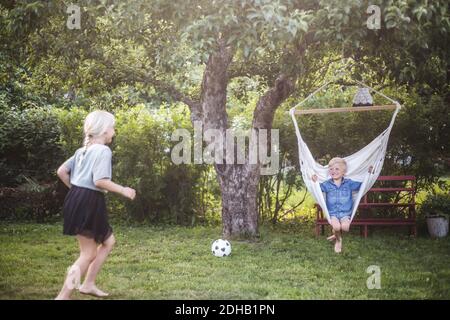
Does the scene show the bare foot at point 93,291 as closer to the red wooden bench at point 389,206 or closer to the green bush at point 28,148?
the red wooden bench at point 389,206

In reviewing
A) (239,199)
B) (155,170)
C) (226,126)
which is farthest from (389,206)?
(155,170)

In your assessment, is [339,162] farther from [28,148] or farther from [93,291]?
[28,148]

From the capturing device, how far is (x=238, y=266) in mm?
5602

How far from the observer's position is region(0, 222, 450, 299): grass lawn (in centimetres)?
460

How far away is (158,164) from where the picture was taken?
884 centimetres

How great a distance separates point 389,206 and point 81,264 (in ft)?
17.1

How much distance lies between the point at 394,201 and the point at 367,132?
111 centimetres

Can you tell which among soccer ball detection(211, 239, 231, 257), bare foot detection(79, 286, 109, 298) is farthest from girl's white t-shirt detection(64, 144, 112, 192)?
soccer ball detection(211, 239, 231, 257)

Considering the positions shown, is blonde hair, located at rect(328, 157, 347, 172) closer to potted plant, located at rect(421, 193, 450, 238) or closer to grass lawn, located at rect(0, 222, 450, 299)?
grass lawn, located at rect(0, 222, 450, 299)

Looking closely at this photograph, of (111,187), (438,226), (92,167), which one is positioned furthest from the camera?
(438,226)

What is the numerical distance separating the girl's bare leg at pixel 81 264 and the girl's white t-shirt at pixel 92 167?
0.41m

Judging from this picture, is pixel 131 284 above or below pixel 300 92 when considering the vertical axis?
below
